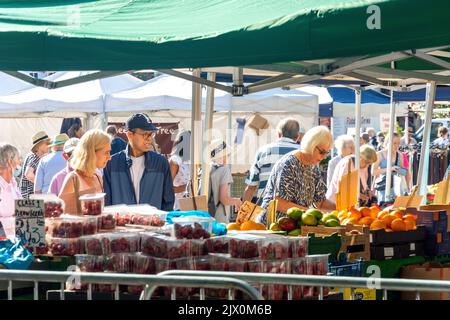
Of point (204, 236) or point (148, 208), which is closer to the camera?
point (204, 236)

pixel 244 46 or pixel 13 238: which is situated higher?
pixel 244 46

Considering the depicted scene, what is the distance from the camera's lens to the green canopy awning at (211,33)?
15.9 feet

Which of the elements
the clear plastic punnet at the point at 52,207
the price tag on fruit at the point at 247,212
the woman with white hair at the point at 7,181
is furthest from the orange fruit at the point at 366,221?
the woman with white hair at the point at 7,181

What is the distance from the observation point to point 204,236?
17.7 ft

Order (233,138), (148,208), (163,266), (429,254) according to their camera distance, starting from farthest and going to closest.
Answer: (233,138), (429,254), (148,208), (163,266)

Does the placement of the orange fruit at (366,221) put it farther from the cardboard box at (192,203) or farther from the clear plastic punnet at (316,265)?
the clear plastic punnet at (316,265)

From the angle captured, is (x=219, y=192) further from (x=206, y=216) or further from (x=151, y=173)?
(x=206, y=216)

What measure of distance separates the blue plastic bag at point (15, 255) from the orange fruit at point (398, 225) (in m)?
2.72

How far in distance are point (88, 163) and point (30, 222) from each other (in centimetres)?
151

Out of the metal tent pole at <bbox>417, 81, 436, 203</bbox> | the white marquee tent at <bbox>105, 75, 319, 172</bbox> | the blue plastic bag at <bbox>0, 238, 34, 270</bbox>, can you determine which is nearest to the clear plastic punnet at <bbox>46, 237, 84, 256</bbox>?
the blue plastic bag at <bbox>0, 238, 34, 270</bbox>

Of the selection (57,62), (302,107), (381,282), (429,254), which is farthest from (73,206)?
(302,107)

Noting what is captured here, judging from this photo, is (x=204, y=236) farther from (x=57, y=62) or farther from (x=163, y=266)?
(x=57, y=62)

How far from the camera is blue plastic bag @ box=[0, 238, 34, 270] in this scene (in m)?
5.36
